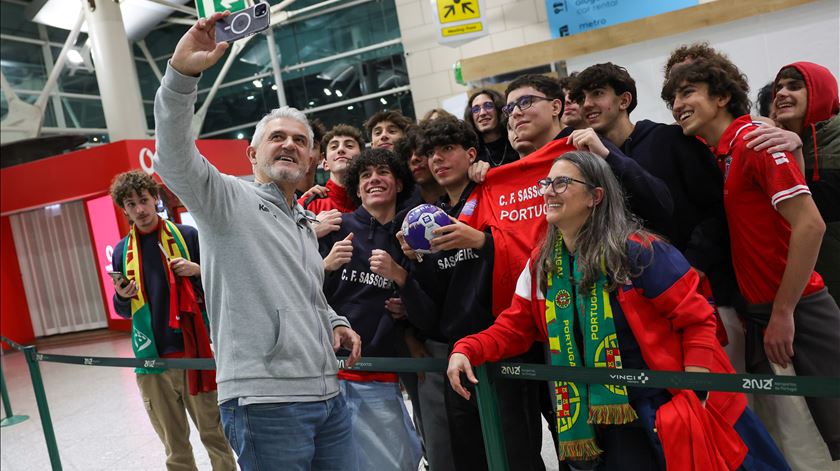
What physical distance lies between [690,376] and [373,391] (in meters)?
1.39

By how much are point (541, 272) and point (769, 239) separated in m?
0.92

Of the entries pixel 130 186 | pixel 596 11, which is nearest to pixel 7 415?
pixel 130 186

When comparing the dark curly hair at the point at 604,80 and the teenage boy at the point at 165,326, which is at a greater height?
the dark curly hair at the point at 604,80

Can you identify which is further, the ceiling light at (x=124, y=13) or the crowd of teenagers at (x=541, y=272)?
the ceiling light at (x=124, y=13)

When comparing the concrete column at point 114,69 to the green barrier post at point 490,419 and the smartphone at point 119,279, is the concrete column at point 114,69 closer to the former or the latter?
the smartphone at point 119,279

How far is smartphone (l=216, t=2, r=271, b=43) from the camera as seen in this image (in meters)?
1.44

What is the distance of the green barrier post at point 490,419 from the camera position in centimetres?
200

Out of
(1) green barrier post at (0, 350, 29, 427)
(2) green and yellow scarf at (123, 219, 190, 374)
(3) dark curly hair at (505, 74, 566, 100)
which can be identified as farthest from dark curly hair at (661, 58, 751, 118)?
(1) green barrier post at (0, 350, 29, 427)

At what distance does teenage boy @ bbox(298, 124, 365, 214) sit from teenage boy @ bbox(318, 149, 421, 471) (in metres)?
0.47

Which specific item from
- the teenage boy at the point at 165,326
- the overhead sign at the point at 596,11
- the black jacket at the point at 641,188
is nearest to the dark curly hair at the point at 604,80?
the black jacket at the point at 641,188

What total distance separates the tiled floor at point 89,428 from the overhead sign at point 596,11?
6517 mm

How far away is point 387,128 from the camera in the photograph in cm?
343

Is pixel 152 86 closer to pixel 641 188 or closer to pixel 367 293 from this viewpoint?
pixel 367 293

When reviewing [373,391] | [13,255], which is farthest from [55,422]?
[13,255]
